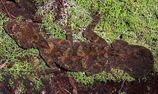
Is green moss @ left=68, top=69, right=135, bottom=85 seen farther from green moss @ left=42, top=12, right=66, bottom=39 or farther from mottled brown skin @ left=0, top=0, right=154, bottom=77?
green moss @ left=42, top=12, right=66, bottom=39

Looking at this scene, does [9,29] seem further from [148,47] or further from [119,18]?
[148,47]

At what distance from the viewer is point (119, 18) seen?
2742 mm

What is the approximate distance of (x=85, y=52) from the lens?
2.58 m

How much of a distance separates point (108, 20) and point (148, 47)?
0.42 metres

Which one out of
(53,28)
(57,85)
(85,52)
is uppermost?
(53,28)

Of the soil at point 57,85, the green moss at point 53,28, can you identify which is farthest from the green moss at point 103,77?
the green moss at point 53,28

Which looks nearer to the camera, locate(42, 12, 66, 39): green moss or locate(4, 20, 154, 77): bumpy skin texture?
locate(4, 20, 154, 77): bumpy skin texture

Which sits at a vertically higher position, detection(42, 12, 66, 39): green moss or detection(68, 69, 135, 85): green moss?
detection(42, 12, 66, 39): green moss

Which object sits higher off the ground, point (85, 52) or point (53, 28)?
point (53, 28)

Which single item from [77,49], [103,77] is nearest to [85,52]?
[77,49]

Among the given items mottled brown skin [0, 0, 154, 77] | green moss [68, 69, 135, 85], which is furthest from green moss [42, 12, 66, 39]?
green moss [68, 69, 135, 85]

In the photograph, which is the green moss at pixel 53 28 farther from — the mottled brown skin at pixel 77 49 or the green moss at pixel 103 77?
the green moss at pixel 103 77

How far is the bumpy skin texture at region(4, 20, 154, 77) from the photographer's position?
8.17 ft

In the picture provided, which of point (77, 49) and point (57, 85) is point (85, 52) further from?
point (57, 85)
